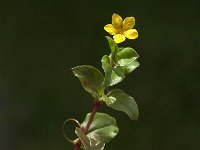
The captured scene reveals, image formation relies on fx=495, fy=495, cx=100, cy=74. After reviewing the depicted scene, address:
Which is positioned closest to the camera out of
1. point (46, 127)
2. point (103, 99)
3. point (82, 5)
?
point (103, 99)

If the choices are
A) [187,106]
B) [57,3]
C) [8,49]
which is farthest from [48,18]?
[187,106]

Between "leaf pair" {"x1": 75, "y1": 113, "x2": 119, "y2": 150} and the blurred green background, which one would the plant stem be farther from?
the blurred green background

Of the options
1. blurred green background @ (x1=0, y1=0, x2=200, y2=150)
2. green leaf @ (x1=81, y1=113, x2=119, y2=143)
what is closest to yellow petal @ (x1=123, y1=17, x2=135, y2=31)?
green leaf @ (x1=81, y1=113, x2=119, y2=143)

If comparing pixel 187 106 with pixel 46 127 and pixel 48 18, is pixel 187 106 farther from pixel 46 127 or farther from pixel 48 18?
pixel 48 18

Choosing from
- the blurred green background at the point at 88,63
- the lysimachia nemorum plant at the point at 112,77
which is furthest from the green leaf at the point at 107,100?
the blurred green background at the point at 88,63

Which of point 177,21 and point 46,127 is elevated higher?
point 177,21

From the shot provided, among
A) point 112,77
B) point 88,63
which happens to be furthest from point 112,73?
point 88,63
